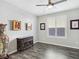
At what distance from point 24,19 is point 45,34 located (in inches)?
93.9

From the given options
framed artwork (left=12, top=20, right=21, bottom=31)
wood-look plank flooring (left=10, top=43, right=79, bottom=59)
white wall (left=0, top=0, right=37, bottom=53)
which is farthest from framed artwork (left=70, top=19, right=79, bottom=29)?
framed artwork (left=12, top=20, right=21, bottom=31)

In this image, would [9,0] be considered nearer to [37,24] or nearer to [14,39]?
[14,39]

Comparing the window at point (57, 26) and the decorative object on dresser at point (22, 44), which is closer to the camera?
the decorative object on dresser at point (22, 44)

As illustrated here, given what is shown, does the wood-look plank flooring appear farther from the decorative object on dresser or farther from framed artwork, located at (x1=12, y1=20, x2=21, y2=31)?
framed artwork, located at (x1=12, y1=20, x2=21, y2=31)

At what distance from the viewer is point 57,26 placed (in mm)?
6609

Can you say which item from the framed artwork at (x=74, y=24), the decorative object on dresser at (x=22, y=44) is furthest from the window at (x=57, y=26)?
the decorative object on dresser at (x=22, y=44)

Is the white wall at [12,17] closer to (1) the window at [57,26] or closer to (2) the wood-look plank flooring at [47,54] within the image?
(2) the wood-look plank flooring at [47,54]

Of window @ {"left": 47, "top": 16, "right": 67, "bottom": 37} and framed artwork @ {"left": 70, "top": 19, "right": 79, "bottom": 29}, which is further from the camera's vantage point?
window @ {"left": 47, "top": 16, "right": 67, "bottom": 37}

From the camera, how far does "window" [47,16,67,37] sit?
6.17m

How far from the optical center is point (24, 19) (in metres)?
6.11

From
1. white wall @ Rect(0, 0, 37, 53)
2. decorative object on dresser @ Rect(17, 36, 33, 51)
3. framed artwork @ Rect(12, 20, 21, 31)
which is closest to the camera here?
white wall @ Rect(0, 0, 37, 53)

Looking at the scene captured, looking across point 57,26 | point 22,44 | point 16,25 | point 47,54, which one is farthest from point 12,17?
point 57,26

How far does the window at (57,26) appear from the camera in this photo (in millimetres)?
6172

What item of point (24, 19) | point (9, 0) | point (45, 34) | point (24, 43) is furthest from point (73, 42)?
point (9, 0)
